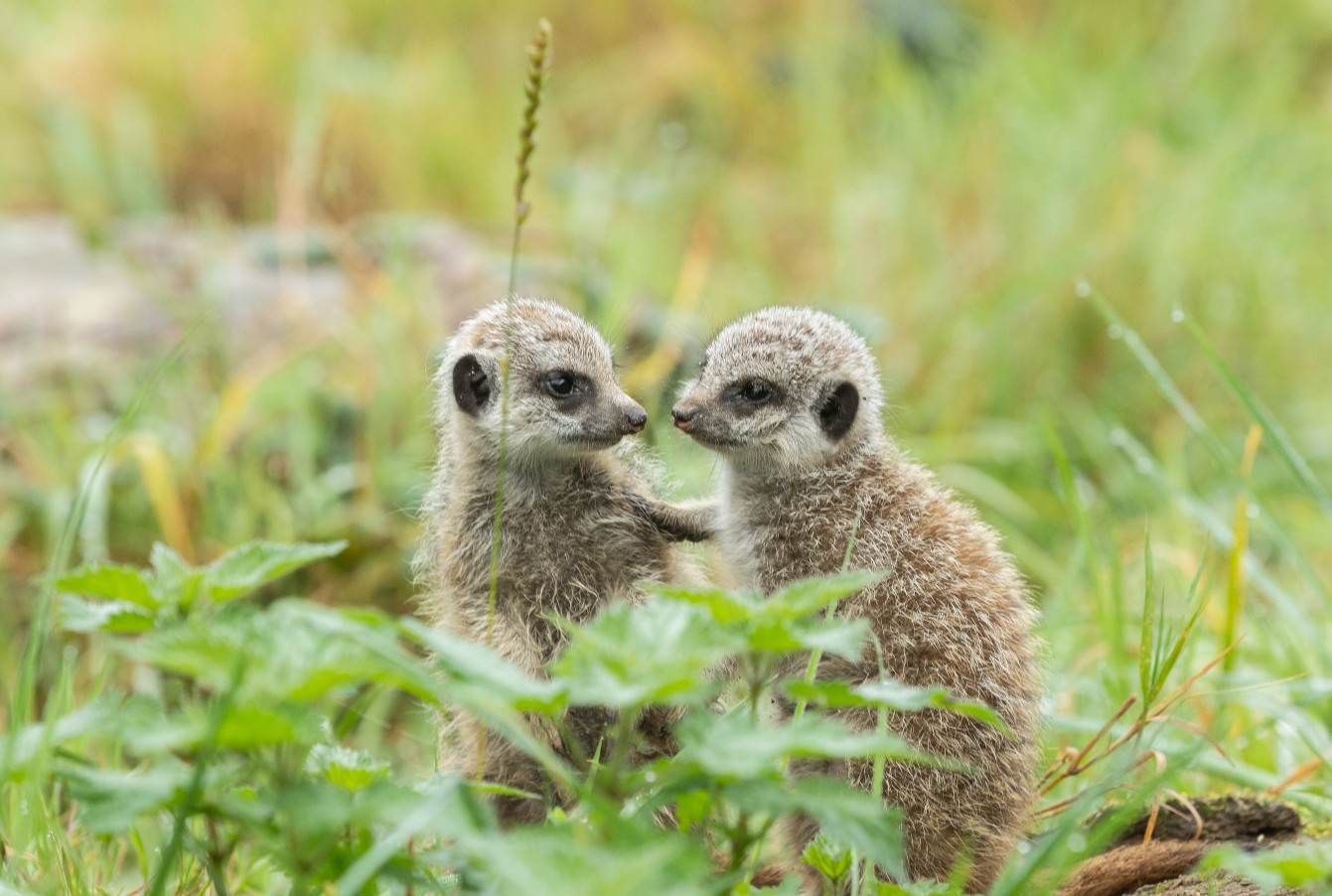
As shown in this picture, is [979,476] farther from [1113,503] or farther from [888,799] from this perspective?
[888,799]

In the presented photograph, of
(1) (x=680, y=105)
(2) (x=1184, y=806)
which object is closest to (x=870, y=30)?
(1) (x=680, y=105)

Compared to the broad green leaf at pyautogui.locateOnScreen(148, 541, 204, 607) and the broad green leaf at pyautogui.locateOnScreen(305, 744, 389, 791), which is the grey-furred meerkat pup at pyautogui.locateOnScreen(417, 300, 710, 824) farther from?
the broad green leaf at pyautogui.locateOnScreen(148, 541, 204, 607)

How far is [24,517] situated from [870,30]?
745 cm

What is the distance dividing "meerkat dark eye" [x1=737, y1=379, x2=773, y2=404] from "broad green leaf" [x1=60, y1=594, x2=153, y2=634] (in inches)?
73.8

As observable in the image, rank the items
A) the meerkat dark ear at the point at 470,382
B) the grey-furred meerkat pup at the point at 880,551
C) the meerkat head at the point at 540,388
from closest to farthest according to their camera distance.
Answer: the grey-furred meerkat pup at the point at 880,551 < the meerkat head at the point at 540,388 < the meerkat dark ear at the point at 470,382

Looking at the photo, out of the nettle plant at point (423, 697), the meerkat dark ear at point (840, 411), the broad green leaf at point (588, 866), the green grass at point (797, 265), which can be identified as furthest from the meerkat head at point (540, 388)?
the broad green leaf at point (588, 866)

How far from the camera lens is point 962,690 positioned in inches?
120

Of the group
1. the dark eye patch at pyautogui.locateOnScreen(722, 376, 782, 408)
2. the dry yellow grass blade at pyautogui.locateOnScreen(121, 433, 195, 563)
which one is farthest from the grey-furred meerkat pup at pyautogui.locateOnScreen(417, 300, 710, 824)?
the dry yellow grass blade at pyautogui.locateOnScreen(121, 433, 195, 563)

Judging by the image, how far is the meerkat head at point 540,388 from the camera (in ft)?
11.6

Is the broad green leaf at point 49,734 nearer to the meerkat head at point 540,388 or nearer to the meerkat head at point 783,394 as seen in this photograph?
the meerkat head at point 540,388

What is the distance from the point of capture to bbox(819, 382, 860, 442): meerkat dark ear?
3.57 metres

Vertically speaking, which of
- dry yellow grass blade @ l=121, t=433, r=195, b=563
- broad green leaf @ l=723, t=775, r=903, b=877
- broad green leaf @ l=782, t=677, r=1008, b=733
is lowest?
dry yellow grass blade @ l=121, t=433, r=195, b=563

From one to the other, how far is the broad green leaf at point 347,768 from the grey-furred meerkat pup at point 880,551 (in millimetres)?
1169

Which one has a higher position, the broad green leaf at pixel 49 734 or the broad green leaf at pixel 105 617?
the broad green leaf at pixel 105 617
